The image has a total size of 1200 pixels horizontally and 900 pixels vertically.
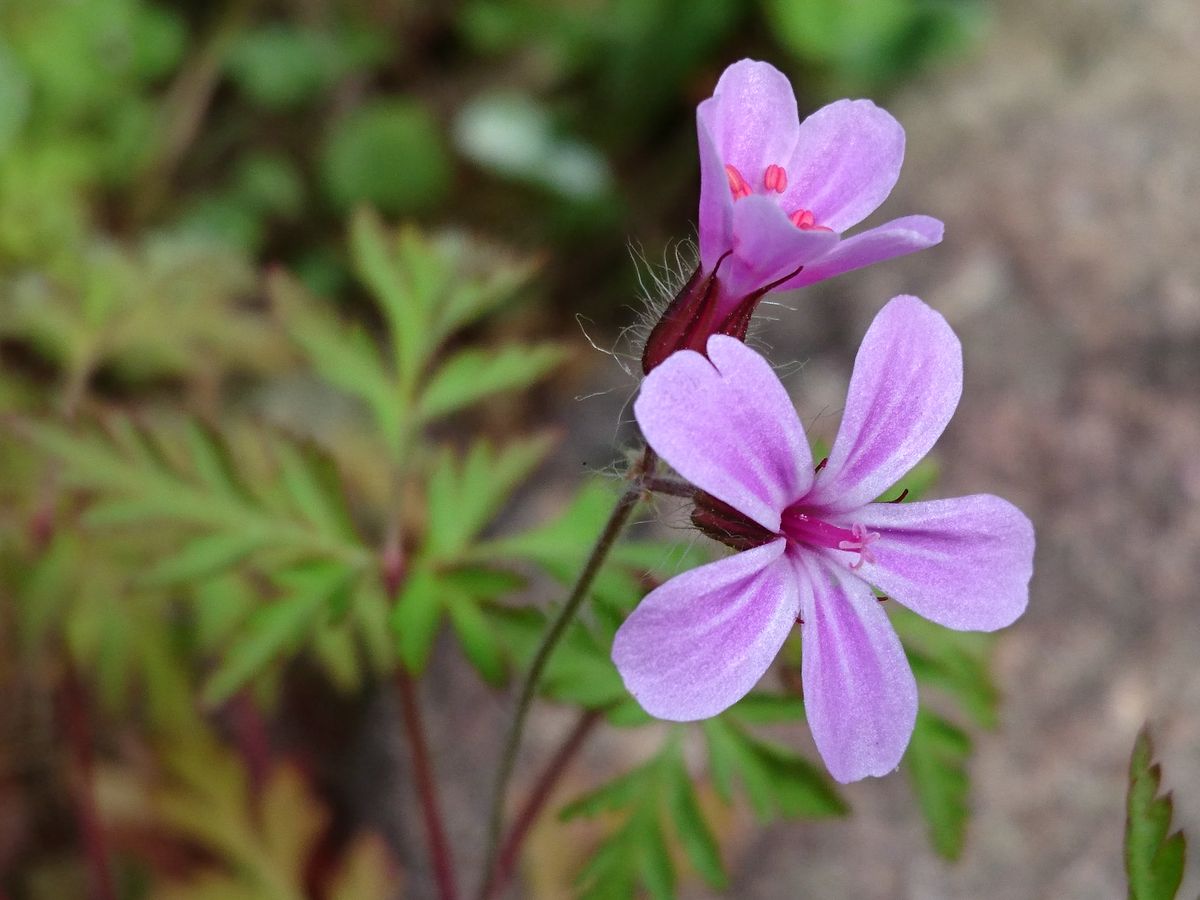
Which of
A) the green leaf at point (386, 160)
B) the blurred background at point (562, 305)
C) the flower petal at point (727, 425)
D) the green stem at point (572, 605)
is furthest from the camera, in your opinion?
the green leaf at point (386, 160)

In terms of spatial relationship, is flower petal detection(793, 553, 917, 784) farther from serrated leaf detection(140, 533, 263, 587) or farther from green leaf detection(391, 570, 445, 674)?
serrated leaf detection(140, 533, 263, 587)

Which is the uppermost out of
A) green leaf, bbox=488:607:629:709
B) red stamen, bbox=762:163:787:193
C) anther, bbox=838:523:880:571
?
red stamen, bbox=762:163:787:193

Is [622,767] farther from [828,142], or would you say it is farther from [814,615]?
[828,142]

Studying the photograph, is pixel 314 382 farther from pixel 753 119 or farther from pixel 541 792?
pixel 753 119

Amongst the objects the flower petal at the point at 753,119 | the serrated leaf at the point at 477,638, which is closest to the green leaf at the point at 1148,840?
the flower petal at the point at 753,119

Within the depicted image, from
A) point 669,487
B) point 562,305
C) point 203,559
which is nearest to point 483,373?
point 203,559

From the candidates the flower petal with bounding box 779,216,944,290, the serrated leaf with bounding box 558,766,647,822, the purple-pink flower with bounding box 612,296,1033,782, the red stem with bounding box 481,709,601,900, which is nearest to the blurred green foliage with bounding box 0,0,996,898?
the serrated leaf with bounding box 558,766,647,822

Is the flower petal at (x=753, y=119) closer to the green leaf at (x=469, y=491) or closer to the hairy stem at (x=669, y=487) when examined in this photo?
the hairy stem at (x=669, y=487)
